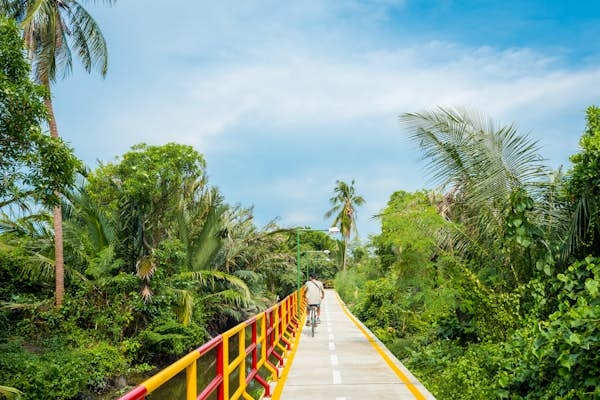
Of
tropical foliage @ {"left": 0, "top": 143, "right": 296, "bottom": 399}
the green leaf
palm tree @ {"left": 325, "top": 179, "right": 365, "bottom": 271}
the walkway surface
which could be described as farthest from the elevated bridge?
palm tree @ {"left": 325, "top": 179, "right": 365, "bottom": 271}

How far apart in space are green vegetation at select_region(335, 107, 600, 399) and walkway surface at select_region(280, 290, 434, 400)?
35.9 inches

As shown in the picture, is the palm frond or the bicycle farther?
the palm frond

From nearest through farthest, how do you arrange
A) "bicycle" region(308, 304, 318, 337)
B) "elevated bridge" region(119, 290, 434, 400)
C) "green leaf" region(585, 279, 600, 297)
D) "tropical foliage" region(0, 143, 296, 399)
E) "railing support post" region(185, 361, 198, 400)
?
1. "railing support post" region(185, 361, 198, 400)
2. "elevated bridge" region(119, 290, 434, 400)
3. "green leaf" region(585, 279, 600, 297)
4. "tropical foliage" region(0, 143, 296, 399)
5. "bicycle" region(308, 304, 318, 337)

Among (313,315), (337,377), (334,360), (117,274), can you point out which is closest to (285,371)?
(337,377)

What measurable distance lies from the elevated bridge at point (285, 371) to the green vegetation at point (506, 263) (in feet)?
3.62

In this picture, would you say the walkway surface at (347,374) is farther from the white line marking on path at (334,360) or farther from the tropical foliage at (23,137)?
the tropical foliage at (23,137)

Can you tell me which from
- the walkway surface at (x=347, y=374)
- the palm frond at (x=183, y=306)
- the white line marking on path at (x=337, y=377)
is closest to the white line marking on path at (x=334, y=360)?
the walkway surface at (x=347, y=374)

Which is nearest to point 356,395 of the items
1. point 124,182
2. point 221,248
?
point 124,182

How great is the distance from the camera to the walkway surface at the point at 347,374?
805cm

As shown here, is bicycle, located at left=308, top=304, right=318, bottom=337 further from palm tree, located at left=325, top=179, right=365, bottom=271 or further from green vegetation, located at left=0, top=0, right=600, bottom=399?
palm tree, located at left=325, top=179, right=365, bottom=271

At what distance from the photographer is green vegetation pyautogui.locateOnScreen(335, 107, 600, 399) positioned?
245 inches

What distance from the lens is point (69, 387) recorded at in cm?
1278

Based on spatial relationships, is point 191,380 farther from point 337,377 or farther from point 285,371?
point 285,371

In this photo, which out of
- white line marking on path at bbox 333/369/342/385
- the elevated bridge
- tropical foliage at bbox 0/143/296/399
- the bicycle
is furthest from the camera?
the bicycle
